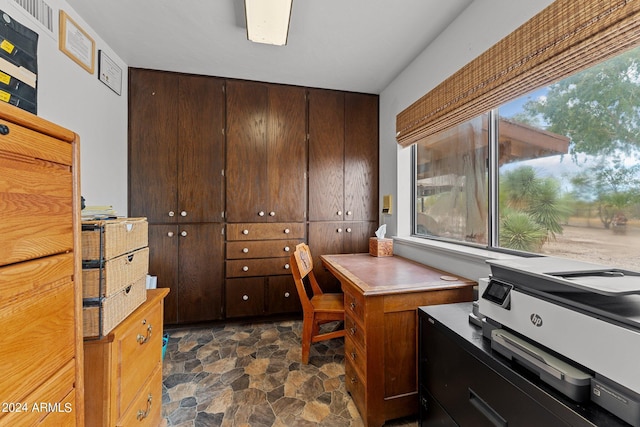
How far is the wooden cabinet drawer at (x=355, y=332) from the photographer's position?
58.3 inches

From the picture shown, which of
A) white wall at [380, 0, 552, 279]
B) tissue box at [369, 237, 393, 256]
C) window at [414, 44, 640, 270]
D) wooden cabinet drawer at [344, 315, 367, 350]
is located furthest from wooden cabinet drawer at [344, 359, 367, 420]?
window at [414, 44, 640, 270]

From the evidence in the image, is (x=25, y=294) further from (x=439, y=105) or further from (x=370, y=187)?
(x=370, y=187)

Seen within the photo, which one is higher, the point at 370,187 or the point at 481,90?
the point at 481,90

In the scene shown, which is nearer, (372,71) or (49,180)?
(49,180)

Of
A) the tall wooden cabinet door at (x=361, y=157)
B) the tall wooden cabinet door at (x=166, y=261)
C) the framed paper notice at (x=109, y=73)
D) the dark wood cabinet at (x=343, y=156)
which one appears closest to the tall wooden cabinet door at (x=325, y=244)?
the dark wood cabinet at (x=343, y=156)

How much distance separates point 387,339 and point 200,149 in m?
2.33

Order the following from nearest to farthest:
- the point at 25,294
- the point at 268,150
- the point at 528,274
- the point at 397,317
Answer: the point at 25,294 → the point at 528,274 → the point at 397,317 → the point at 268,150

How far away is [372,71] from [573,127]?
1702mm

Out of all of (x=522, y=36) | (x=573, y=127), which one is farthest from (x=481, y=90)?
(x=573, y=127)

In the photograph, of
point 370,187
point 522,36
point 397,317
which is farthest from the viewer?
point 370,187

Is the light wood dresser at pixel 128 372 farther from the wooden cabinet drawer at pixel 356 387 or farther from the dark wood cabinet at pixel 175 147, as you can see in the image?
the dark wood cabinet at pixel 175 147

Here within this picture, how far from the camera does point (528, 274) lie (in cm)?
87

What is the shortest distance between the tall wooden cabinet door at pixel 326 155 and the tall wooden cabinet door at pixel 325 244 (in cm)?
9

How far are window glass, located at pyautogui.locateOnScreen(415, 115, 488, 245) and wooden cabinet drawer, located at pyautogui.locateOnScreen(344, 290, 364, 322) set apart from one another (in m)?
1.01
